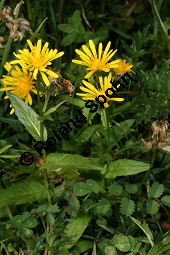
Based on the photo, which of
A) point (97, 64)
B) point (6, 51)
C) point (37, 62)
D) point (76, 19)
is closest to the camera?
point (37, 62)

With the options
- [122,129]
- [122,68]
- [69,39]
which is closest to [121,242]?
[122,129]

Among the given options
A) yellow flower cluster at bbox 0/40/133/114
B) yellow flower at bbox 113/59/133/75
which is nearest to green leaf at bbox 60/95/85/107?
yellow flower cluster at bbox 0/40/133/114

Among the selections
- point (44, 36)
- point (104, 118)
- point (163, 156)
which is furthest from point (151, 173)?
point (44, 36)

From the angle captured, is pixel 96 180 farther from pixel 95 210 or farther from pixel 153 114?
pixel 153 114

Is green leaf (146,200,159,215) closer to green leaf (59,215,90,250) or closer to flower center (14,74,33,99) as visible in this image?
green leaf (59,215,90,250)

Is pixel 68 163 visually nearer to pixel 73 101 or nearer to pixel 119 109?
pixel 73 101
